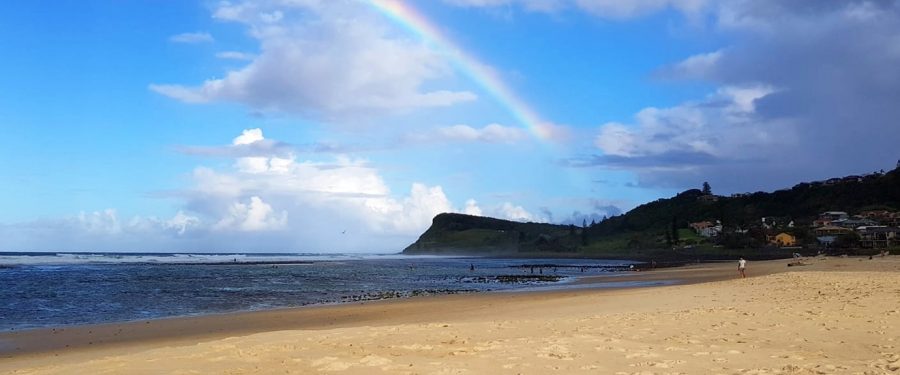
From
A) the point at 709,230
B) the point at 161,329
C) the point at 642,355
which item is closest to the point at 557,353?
the point at 642,355

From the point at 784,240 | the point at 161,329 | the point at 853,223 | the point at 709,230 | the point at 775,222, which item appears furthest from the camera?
the point at 709,230

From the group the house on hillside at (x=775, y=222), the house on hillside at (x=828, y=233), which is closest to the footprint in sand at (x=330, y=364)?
the house on hillside at (x=828, y=233)

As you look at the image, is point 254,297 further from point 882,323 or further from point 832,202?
point 832,202

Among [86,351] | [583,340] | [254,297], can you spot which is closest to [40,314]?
[254,297]

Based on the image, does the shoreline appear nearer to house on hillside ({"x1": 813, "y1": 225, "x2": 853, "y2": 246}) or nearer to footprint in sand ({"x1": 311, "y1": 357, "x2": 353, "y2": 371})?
footprint in sand ({"x1": 311, "y1": 357, "x2": 353, "y2": 371})

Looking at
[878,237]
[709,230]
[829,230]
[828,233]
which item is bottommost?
[878,237]

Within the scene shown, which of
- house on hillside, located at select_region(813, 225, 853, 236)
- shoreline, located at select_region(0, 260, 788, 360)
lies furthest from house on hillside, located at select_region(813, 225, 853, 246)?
shoreline, located at select_region(0, 260, 788, 360)

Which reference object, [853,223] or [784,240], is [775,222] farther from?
[784,240]

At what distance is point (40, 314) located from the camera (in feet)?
101

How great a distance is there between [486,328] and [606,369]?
20.6ft

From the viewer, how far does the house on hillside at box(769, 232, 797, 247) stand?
14235 cm

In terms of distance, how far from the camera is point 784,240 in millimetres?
143750

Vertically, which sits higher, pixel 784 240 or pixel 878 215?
pixel 878 215

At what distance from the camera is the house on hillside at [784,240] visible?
142 meters
